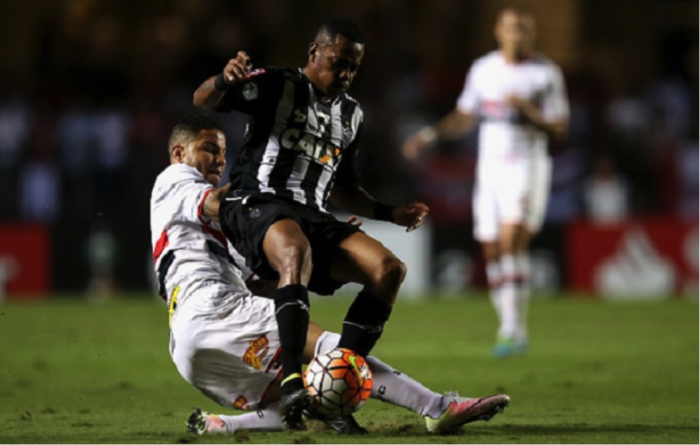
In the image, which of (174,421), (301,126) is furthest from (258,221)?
(174,421)

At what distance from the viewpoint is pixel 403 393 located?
5.96 metres

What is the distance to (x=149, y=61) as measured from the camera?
18859 millimetres

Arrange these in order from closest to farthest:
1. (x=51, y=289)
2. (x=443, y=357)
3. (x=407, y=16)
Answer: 1. (x=443, y=357)
2. (x=51, y=289)
3. (x=407, y=16)

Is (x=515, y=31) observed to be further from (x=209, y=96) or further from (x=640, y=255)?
(x=640, y=255)

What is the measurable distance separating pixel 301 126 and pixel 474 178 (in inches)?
468

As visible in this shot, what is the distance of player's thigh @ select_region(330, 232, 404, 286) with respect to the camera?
5.93 m

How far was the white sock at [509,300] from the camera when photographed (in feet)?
35.5

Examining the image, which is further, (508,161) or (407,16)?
(407,16)

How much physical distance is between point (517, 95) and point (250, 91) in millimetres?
5300

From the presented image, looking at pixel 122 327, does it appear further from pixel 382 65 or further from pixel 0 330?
pixel 382 65

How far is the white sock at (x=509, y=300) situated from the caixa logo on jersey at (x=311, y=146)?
4.64 metres

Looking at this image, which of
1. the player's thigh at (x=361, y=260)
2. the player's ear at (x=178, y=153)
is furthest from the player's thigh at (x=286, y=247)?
the player's ear at (x=178, y=153)

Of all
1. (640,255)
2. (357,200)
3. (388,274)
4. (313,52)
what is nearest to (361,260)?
(388,274)

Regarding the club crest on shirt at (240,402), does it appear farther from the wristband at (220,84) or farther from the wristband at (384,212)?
the wristband at (220,84)
